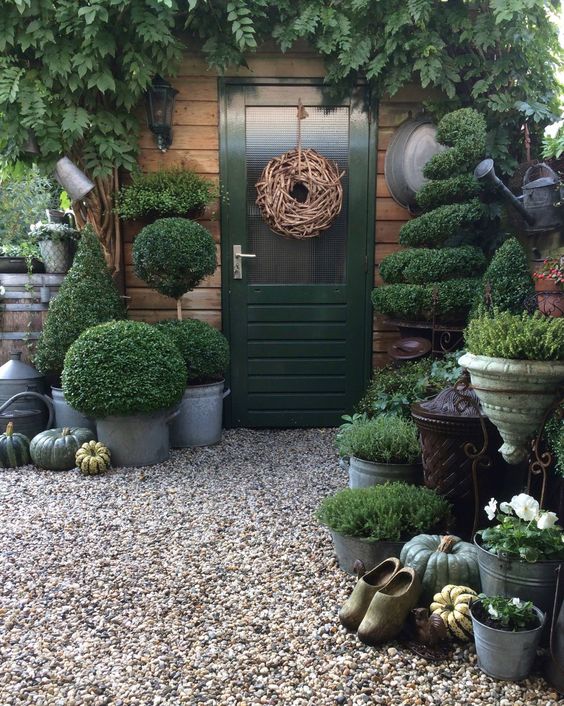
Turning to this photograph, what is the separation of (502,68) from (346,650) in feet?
12.8

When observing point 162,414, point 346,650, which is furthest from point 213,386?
point 346,650

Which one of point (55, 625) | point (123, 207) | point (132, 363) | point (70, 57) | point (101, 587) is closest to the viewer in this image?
point (55, 625)

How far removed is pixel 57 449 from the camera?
12.4ft

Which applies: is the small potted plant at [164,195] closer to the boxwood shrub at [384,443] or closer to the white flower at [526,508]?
the boxwood shrub at [384,443]

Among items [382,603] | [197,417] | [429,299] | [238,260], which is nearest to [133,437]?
[197,417]

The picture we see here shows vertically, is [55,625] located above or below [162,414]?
below

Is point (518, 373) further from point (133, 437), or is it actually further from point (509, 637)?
point (133, 437)

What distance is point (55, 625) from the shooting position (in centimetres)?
208

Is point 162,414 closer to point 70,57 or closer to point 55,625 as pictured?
point 55,625

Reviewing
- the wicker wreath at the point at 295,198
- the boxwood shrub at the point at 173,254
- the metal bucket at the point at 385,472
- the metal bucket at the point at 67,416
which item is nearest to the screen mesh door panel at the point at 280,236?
the wicker wreath at the point at 295,198

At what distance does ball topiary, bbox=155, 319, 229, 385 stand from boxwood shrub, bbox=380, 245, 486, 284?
4.68 ft

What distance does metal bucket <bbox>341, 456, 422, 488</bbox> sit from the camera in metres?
2.89

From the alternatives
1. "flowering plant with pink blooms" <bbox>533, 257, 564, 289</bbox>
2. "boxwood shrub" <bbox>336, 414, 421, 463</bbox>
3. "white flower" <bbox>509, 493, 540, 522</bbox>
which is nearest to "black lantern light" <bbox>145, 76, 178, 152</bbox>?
"boxwood shrub" <bbox>336, 414, 421, 463</bbox>

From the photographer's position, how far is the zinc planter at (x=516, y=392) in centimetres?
191
